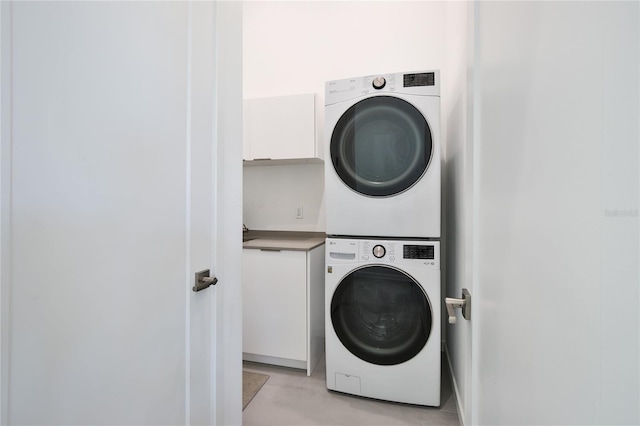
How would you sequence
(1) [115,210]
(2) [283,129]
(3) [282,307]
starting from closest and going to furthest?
1. (1) [115,210]
2. (3) [282,307]
3. (2) [283,129]

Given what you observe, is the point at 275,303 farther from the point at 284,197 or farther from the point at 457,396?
the point at 457,396

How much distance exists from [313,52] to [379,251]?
6.36 feet

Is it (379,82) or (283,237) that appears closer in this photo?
(379,82)

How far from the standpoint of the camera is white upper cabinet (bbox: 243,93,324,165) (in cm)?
224

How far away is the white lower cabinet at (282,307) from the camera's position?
197 cm

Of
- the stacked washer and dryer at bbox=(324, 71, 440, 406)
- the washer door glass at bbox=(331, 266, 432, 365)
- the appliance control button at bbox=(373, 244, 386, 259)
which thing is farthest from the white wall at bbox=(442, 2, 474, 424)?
the appliance control button at bbox=(373, 244, 386, 259)

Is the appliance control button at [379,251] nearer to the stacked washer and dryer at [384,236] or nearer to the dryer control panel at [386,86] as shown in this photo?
the stacked washer and dryer at [384,236]

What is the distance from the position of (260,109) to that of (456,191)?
5.37ft

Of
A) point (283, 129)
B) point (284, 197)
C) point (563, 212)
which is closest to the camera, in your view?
point (563, 212)

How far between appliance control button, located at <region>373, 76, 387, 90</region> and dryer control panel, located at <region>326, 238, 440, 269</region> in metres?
0.94

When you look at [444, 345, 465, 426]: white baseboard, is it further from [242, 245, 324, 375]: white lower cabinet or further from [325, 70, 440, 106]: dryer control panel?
[325, 70, 440, 106]: dryer control panel

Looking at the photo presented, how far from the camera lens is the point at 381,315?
1740 mm

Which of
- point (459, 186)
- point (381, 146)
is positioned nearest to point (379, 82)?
point (381, 146)

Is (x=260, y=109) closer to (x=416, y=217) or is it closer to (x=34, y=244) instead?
(x=416, y=217)
